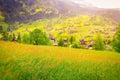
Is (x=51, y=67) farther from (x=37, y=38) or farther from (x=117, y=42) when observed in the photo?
(x=37, y=38)

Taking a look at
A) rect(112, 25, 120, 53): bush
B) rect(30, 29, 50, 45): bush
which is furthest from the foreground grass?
rect(30, 29, 50, 45): bush

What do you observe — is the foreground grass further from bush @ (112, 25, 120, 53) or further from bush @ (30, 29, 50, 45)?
bush @ (30, 29, 50, 45)

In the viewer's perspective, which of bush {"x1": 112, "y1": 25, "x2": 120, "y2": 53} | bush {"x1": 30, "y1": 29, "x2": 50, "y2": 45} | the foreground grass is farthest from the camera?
bush {"x1": 30, "y1": 29, "x2": 50, "y2": 45}

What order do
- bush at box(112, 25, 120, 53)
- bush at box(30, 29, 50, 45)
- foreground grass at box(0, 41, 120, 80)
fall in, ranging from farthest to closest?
bush at box(30, 29, 50, 45)
bush at box(112, 25, 120, 53)
foreground grass at box(0, 41, 120, 80)

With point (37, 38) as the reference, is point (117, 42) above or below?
below

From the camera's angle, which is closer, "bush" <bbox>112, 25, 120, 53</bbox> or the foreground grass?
the foreground grass

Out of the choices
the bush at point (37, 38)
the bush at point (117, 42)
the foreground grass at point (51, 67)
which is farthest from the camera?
the bush at point (37, 38)

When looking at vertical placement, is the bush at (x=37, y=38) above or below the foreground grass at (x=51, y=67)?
above

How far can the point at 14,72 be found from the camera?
9.65 m

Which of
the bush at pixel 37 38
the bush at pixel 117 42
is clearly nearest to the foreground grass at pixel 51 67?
the bush at pixel 117 42

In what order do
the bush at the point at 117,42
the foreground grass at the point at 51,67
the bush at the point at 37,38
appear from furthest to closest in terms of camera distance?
1. the bush at the point at 37,38
2. the bush at the point at 117,42
3. the foreground grass at the point at 51,67

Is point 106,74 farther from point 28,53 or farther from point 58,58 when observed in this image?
point 28,53

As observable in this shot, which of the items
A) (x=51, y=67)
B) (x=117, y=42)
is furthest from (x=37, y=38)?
(x=51, y=67)

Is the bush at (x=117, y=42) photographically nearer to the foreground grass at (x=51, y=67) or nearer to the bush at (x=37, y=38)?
the bush at (x=37, y=38)
